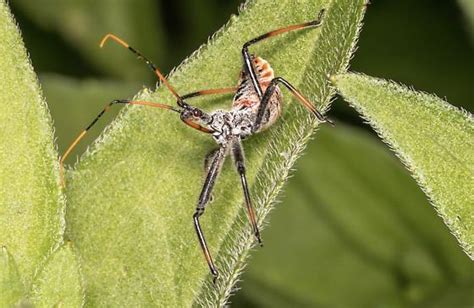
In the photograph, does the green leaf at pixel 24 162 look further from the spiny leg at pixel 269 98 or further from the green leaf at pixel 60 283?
the spiny leg at pixel 269 98

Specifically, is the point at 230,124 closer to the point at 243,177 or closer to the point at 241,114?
the point at 241,114

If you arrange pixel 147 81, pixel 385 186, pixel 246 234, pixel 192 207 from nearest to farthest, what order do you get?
pixel 246 234 → pixel 192 207 → pixel 385 186 → pixel 147 81

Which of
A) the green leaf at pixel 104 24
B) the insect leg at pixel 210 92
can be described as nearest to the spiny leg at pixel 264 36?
the insect leg at pixel 210 92

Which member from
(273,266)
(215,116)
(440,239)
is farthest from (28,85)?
(440,239)

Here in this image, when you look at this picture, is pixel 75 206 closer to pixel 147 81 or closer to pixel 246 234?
pixel 246 234

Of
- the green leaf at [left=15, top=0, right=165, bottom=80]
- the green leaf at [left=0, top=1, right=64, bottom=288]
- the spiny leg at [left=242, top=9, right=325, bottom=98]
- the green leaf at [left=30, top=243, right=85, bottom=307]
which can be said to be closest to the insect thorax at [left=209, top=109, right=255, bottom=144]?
the spiny leg at [left=242, top=9, right=325, bottom=98]

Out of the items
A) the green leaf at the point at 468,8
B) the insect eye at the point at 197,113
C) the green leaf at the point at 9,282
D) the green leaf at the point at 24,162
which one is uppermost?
the green leaf at the point at 468,8
